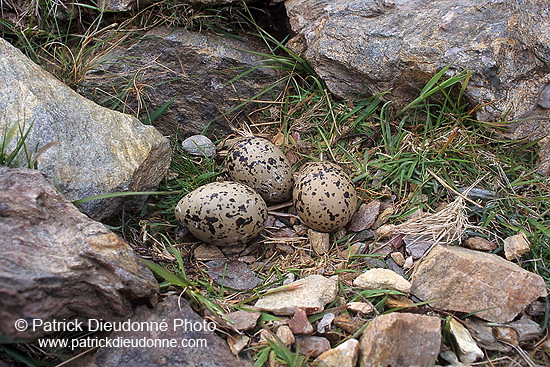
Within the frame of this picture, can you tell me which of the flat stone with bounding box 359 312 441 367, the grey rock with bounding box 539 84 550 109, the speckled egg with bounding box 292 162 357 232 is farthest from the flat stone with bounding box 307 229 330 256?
the grey rock with bounding box 539 84 550 109

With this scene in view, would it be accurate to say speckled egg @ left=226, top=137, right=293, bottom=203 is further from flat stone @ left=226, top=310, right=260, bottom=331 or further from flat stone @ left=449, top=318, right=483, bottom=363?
flat stone @ left=449, top=318, right=483, bottom=363

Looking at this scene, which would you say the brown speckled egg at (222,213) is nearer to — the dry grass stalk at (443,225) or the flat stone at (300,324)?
the flat stone at (300,324)

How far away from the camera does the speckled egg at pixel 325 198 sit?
2805 millimetres

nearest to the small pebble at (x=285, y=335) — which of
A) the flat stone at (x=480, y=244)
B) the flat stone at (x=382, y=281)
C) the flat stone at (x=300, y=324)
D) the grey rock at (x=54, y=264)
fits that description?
the flat stone at (x=300, y=324)

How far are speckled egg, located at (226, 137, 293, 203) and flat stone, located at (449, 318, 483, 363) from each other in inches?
51.3

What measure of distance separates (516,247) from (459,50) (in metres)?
1.28

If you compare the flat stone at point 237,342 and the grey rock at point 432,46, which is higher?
the grey rock at point 432,46

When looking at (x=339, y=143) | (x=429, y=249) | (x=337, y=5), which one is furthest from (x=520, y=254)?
(x=337, y=5)

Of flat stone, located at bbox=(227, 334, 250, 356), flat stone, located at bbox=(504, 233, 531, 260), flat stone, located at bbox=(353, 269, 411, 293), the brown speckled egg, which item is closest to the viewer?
flat stone, located at bbox=(227, 334, 250, 356)

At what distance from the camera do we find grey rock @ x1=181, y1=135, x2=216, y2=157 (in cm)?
338

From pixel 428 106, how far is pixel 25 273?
8.46 ft

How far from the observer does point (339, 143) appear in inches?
132

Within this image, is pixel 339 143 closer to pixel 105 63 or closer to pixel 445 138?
pixel 445 138

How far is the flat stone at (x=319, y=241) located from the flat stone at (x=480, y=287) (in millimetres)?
610
